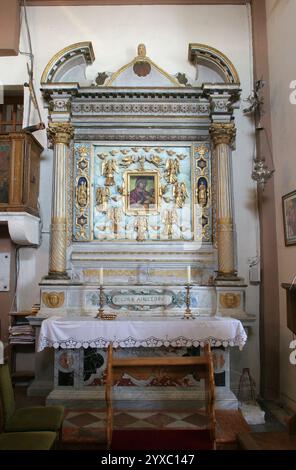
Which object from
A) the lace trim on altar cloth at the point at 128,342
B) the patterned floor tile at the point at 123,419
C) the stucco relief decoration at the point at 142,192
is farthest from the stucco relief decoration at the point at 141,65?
the patterned floor tile at the point at 123,419

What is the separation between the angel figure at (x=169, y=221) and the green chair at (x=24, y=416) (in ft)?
9.25

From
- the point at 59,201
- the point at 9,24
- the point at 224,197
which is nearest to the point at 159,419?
the point at 224,197

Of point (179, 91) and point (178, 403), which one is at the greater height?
point (179, 91)

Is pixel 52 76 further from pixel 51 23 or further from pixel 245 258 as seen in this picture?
pixel 245 258

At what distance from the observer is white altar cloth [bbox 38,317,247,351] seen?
4.50 meters

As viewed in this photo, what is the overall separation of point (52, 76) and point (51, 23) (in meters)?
1.09

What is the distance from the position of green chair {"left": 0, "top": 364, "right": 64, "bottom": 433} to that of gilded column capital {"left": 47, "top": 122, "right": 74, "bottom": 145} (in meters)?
3.18

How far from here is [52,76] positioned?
561cm

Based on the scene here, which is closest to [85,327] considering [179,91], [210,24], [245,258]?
[245,258]

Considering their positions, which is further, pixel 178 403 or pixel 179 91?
pixel 179 91

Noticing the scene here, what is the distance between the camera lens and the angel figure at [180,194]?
5680 millimetres

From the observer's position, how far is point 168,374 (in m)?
3.50

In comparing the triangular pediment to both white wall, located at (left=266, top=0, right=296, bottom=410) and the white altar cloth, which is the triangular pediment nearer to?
white wall, located at (left=266, top=0, right=296, bottom=410)
